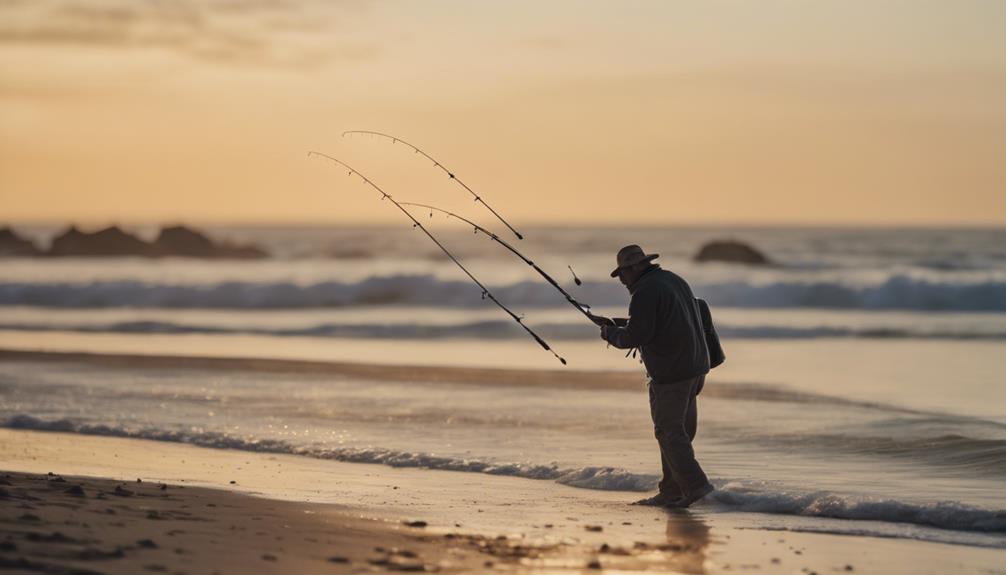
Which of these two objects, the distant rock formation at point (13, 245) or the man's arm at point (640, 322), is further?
the distant rock formation at point (13, 245)

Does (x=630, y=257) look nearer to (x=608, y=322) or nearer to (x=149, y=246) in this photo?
(x=608, y=322)

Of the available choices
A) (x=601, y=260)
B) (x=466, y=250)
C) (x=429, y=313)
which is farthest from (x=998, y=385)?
(x=466, y=250)

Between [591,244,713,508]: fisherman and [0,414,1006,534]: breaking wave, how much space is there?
0.29 metres

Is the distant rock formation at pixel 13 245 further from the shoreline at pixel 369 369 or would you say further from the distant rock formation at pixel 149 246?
the shoreline at pixel 369 369

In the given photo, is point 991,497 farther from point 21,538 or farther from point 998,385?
point 998,385

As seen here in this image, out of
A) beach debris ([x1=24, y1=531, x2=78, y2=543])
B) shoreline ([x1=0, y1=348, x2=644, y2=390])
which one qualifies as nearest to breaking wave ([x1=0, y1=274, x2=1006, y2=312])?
shoreline ([x1=0, y1=348, x2=644, y2=390])

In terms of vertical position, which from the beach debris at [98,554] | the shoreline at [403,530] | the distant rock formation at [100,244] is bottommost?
the beach debris at [98,554]

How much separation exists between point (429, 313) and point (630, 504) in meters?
18.8

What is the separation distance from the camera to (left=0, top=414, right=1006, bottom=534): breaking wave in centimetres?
696

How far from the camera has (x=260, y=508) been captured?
691 cm

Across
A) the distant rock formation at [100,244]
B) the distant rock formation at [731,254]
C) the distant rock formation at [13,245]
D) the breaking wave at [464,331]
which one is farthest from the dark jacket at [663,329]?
the distant rock formation at [13,245]

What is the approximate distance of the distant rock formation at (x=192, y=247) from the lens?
51.3 metres

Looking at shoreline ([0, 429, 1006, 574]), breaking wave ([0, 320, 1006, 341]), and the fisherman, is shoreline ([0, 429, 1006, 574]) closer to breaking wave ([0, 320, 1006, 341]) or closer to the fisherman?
the fisherman

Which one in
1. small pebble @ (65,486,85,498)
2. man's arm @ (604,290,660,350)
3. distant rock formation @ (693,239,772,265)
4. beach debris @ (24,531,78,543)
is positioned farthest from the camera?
distant rock formation @ (693,239,772,265)
